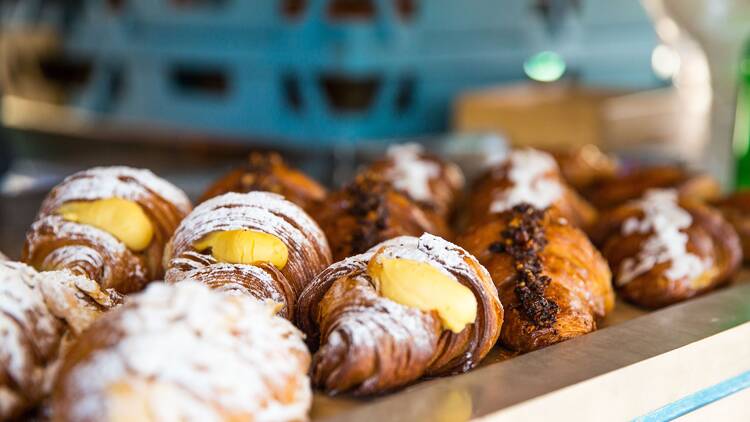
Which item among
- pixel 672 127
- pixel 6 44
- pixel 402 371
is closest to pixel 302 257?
pixel 402 371

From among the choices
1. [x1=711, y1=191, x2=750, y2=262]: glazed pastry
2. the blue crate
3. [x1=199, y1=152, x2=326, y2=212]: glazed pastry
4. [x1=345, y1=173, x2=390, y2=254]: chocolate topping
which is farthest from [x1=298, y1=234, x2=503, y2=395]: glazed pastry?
the blue crate

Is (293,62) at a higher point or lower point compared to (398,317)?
higher

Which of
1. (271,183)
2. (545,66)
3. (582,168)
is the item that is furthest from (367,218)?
(545,66)

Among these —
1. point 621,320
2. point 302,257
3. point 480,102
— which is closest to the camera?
point 302,257

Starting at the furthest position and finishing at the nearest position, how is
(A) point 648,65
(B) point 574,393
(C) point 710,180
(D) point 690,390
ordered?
(A) point 648,65
(C) point 710,180
(D) point 690,390
(B) point 574,393

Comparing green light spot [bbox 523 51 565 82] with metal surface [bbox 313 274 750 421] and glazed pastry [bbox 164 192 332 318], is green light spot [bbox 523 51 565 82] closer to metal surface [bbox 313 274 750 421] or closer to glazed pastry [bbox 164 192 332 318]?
metal surface [bbox 313 274 750 421]

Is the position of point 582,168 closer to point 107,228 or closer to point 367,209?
point 367,209

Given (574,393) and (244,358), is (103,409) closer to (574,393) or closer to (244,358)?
(244,358)
